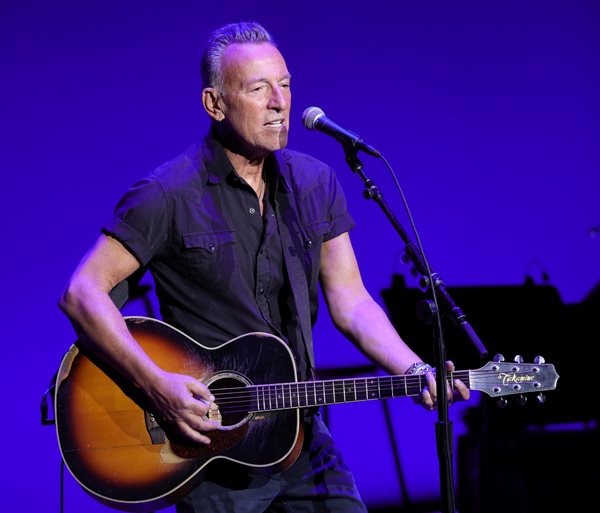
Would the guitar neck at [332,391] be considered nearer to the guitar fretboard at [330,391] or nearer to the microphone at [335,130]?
the guitar fretboard at [330,391]

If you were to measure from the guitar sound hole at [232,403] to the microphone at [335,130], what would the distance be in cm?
96

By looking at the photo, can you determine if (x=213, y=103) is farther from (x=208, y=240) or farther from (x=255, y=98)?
(x=208, y=240)

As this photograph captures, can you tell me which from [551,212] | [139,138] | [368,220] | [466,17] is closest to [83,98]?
[139,138]

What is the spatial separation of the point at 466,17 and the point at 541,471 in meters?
3.42

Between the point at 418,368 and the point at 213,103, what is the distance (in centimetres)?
135

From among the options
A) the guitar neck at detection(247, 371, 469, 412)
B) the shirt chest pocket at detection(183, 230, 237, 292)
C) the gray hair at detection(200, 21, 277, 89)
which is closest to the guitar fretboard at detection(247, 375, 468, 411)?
the guitar neck at detection(247, 371, 469, 412)

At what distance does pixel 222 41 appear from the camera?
143 inches

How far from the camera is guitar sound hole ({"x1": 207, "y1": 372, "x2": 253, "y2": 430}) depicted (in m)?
3.26

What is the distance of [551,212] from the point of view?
→ 22.9 ft

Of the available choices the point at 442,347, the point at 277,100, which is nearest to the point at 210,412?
the point at 442,347

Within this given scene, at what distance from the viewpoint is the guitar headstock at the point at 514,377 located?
330 centimetres

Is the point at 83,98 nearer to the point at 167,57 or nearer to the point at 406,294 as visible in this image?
the point at 167,57

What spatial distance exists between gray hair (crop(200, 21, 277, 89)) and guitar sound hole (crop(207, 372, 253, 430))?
48.0 inches

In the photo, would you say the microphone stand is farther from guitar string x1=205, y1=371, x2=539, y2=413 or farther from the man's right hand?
the man's right hand
